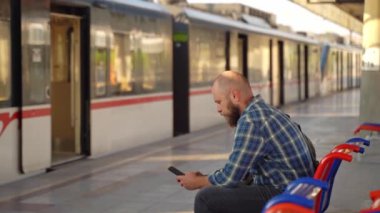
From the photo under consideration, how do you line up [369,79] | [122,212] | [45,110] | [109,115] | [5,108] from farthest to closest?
[109,115] → [369,79] → [45,110] → [5,108] → [122,212]

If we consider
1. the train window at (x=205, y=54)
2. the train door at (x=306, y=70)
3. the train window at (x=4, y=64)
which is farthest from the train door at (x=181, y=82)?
the train door at (x=306, y=70)

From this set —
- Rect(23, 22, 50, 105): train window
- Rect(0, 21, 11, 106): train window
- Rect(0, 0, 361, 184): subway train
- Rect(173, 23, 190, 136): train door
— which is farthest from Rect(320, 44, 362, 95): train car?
Rect(0, 21, 11, 106): train window

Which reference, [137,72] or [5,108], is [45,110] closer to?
[5,108]

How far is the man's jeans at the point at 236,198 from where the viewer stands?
4.00 m

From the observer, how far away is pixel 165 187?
860 cm

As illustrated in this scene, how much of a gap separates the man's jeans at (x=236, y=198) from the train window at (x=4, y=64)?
5.01 m

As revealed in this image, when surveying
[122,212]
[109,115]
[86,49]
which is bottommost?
[122,212]

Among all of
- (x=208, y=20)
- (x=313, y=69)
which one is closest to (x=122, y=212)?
(x=208, y=20)

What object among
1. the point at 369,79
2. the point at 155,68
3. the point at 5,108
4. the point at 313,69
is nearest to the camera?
the point at 5,108

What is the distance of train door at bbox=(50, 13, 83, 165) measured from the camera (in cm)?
1076

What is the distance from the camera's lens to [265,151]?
3.90 m

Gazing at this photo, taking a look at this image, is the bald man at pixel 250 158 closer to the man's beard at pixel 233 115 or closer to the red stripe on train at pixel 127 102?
the man's beard at pixel 233 115

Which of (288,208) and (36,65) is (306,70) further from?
(288,208)

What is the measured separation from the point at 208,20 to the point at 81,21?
5.76m
